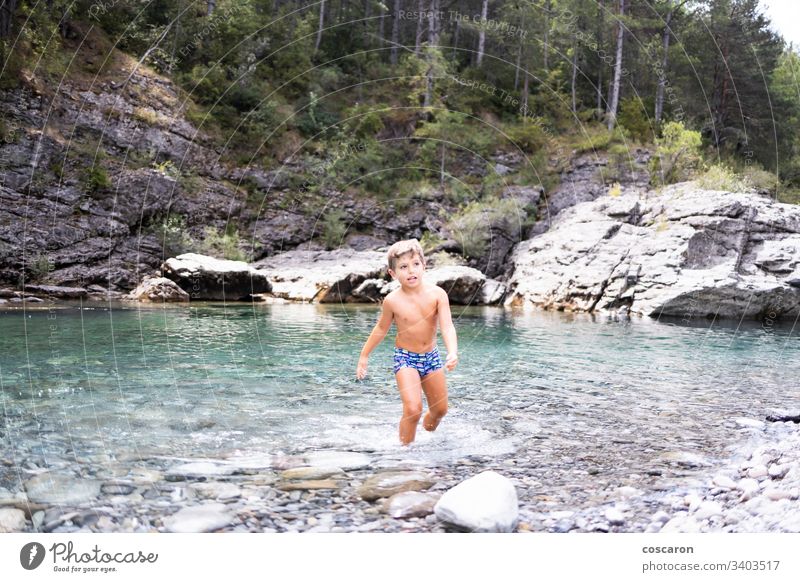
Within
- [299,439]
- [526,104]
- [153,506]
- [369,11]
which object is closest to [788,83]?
[526,104]

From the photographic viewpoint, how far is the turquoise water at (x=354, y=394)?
14.8 ft

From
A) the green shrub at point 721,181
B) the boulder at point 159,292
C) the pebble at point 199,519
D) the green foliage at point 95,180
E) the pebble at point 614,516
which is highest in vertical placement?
the green foliage at point 95,180

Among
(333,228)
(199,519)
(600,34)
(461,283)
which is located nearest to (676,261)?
(461,283)

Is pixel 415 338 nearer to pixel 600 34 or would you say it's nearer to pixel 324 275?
pixel 324 275

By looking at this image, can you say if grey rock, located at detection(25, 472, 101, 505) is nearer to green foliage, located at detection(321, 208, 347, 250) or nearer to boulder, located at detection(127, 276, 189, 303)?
boulder, located at detection(127, 276, 189, 303)

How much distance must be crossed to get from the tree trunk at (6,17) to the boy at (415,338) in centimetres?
2367

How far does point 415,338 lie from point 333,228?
23.3 m

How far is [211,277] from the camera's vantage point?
66.5 feet

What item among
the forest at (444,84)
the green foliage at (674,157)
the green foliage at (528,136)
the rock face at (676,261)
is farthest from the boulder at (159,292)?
the green foliage at (528,136)

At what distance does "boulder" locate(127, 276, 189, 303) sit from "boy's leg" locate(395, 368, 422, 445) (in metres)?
16.2

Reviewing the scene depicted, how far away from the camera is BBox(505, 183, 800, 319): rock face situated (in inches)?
723

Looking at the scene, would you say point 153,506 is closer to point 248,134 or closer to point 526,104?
point 248,134

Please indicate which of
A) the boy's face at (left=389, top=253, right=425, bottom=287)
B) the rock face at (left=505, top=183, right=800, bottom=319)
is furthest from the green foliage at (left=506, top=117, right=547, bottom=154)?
the boy's face at (left=389, top=253, right=425, bottom=287)

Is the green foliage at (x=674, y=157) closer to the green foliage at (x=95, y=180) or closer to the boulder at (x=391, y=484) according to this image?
the green foliage at (x=95, y=180)
